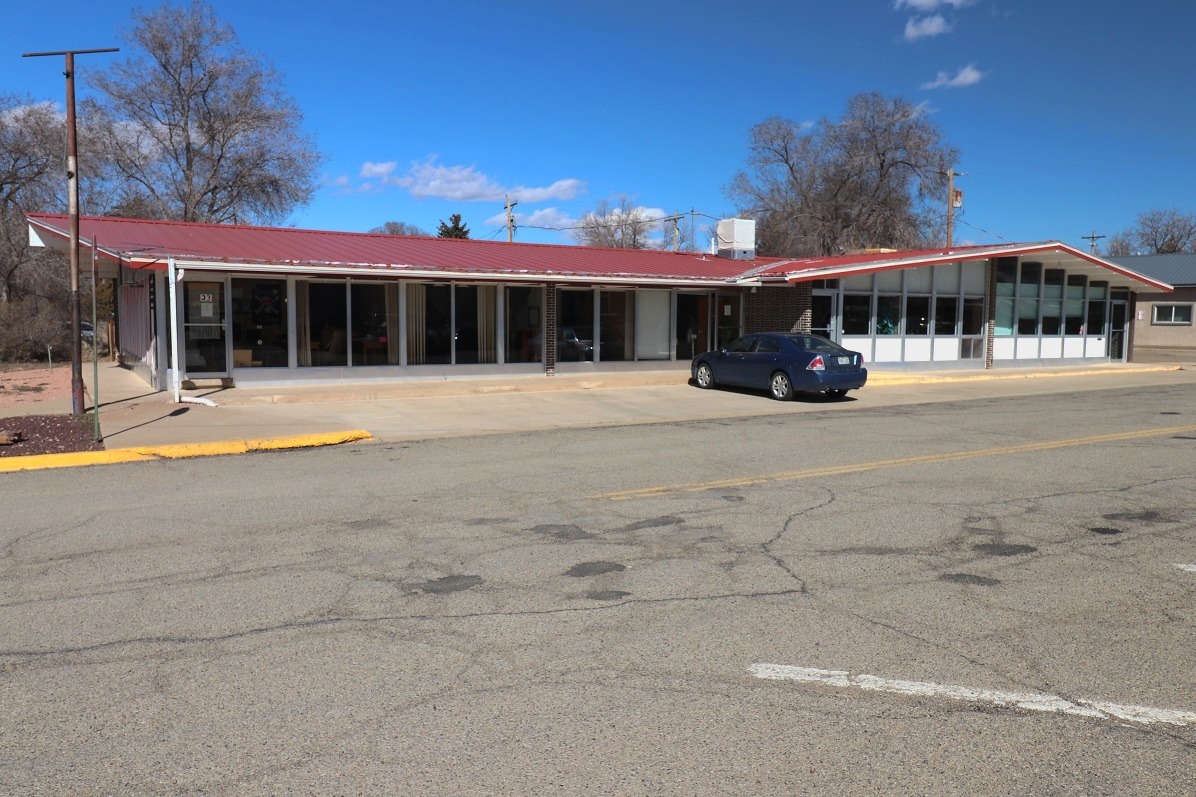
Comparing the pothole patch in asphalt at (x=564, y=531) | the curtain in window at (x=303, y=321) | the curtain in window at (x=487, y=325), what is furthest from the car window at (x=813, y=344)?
the pothole patch in asphalt at (x=564, y=531)

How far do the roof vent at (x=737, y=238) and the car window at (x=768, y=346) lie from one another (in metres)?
10.9

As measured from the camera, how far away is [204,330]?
1903cm

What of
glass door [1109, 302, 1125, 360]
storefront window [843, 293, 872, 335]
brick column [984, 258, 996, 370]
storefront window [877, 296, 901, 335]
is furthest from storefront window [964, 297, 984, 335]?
glass door [1109, 302, 1125, 360]

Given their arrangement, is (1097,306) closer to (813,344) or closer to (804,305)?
(804,305)

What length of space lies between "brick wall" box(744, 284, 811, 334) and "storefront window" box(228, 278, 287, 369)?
12.9 meters

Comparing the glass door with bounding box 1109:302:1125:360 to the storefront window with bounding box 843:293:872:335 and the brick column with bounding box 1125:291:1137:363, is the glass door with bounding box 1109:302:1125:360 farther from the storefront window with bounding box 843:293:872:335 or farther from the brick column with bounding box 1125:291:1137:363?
the storefront window with bounding box 843:293:872:335

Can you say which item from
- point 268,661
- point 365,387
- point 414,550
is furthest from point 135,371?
point 268,661

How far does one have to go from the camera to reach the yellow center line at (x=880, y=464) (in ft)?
30.4

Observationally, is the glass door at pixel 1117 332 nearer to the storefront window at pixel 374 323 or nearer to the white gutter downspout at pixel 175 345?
the storefront window at pixel 374 323

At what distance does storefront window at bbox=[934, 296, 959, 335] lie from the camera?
93.2 ft

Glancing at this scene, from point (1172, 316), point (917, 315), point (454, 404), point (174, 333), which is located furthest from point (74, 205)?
point (1172, 316)

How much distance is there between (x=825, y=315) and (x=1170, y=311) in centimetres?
3142

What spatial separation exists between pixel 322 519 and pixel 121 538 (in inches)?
61.5

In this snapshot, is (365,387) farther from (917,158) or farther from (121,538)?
(917,158)
